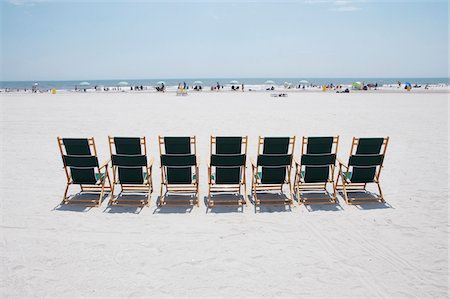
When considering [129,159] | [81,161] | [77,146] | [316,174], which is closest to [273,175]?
[316,174]

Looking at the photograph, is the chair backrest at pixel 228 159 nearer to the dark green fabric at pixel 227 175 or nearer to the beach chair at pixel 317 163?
the dark green fabric at pixel 227 175

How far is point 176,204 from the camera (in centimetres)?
559

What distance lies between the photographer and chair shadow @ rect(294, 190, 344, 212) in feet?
17.7

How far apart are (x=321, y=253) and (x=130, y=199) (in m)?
3.51

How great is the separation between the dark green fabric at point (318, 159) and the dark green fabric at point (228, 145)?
3.71ft

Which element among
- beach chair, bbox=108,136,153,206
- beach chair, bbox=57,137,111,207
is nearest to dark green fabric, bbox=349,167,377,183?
beach chair, bbox=108,136,153,206

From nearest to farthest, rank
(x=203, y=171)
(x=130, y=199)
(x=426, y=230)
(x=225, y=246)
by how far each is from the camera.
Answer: (x=225, y=246)
(x=426, y=230)
(x=130, y=199)
(x=203, y=171)

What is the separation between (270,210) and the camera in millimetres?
5363

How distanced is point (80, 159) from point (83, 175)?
0.33m

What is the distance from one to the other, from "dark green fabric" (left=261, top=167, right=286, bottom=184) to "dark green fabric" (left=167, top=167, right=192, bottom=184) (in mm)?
1282

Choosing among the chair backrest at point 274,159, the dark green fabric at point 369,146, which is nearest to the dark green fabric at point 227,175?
the chair backrest at point 274,159

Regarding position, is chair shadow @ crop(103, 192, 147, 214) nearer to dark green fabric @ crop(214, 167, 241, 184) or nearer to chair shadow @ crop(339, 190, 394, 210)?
dark green fabric @ crop(214, 167, 241, 184)

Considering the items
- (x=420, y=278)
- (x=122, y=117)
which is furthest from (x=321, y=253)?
(x=122, y=117)

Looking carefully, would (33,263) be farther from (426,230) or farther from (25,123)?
(25,123)
